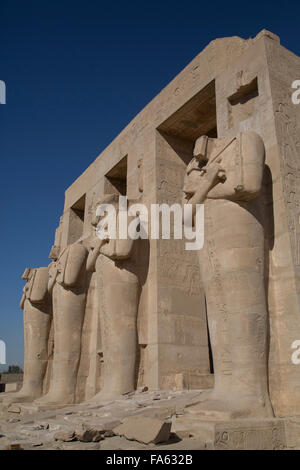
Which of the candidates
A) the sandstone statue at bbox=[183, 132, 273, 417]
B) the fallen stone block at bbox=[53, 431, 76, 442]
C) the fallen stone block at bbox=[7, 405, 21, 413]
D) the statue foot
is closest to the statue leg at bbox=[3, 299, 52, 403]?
the fallen stone block at bbox=[7, 405, 21, 413]

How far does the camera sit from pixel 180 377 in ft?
21.8

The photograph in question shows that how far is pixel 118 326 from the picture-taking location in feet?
23.1

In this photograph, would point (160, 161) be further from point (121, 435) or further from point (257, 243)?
point (121, 435)

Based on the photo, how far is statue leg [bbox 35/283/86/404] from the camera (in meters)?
8.41

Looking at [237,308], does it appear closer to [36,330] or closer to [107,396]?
[107,396]

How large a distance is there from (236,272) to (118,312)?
9.05 ft

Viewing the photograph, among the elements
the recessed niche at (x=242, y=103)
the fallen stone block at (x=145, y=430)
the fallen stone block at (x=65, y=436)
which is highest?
the recessed niche at (x=242, y=103)

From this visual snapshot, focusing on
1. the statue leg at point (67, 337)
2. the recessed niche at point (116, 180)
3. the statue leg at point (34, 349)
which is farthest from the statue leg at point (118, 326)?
the recessed niche at point (116, 180)

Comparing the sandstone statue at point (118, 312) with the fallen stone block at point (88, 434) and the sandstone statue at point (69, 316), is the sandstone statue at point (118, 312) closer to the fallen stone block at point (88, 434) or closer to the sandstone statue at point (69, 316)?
the sandstone statue at point (69, 316)

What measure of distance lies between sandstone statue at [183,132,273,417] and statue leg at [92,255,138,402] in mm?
2135

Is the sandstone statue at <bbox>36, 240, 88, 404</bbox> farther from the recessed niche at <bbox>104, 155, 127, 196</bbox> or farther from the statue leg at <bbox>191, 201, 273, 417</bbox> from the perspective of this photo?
the statue leg at <bbox>191, 201, 273, 417</bbox>

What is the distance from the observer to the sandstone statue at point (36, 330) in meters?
9.34

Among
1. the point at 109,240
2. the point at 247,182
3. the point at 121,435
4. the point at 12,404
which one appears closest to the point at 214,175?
the point at 247,182

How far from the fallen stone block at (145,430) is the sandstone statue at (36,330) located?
582 centimetres
